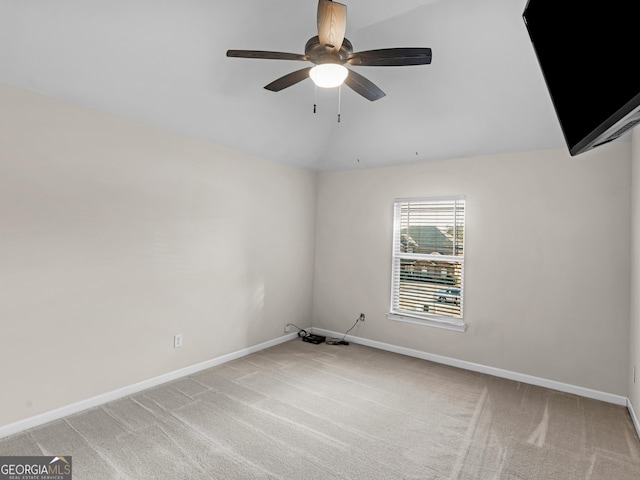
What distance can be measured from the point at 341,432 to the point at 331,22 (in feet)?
8.69

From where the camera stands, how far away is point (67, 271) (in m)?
2.72

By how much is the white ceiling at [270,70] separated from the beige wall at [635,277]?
0.68m

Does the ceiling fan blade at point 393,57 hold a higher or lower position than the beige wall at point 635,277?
higher

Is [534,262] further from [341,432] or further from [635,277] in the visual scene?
[341,432]

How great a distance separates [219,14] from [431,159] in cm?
273

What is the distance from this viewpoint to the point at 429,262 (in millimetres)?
4320

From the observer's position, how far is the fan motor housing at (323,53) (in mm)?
1925

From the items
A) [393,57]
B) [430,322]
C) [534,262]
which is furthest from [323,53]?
[430,322]

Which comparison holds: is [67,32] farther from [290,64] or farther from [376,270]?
[376,270]

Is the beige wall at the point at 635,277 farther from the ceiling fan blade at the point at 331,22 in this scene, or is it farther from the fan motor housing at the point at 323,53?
the ceiling fan blade at the point at 331,22

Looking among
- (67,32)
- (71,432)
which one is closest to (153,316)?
(71,432)

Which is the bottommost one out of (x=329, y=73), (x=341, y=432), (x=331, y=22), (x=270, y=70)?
(x=341, y=432)

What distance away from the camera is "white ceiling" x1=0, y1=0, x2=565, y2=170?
2367mm

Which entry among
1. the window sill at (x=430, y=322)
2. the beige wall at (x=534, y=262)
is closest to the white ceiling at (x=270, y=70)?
the beige wall at (x=534, y=262)
